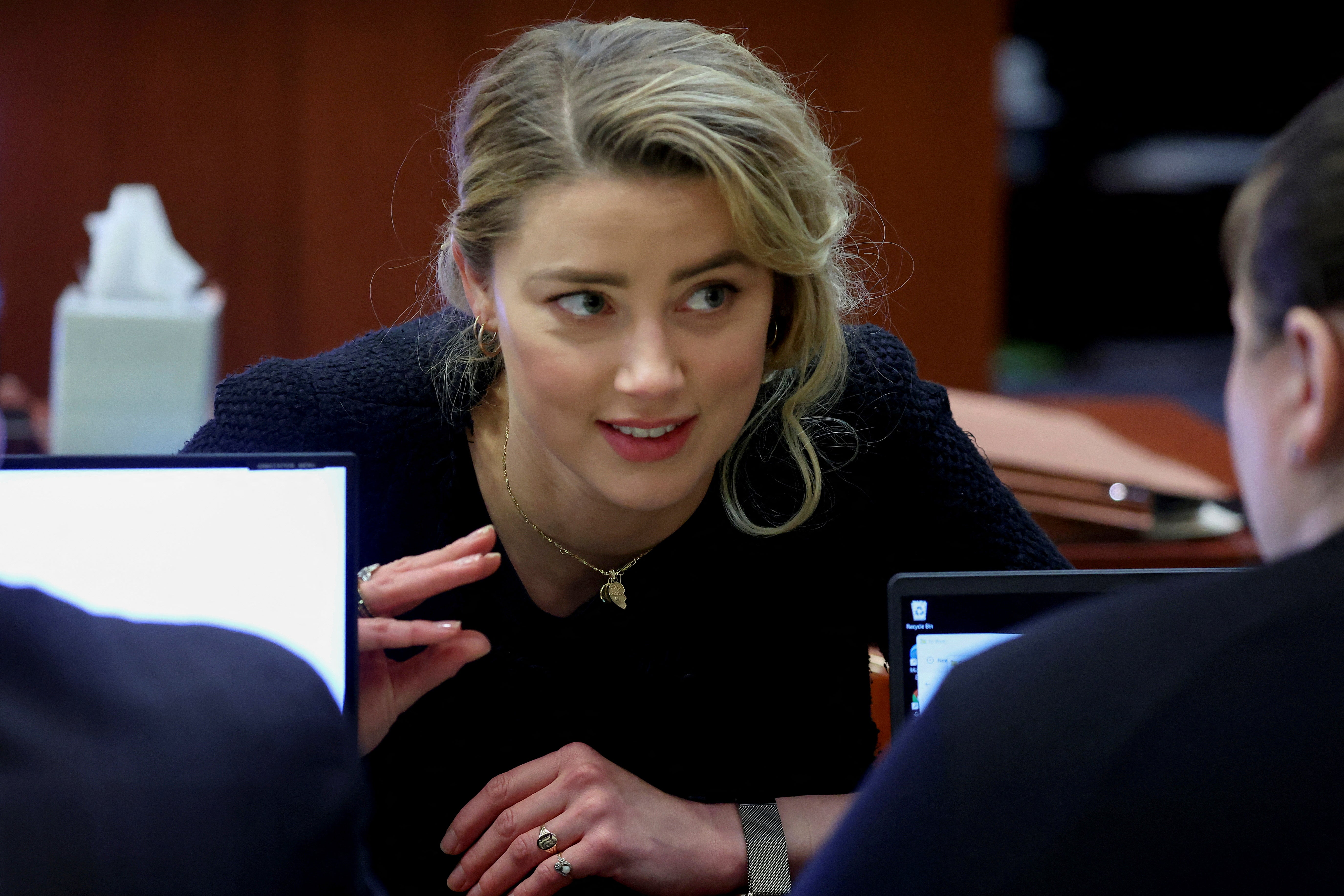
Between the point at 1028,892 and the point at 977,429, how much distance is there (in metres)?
1.53

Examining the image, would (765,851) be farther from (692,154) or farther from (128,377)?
(128,377)

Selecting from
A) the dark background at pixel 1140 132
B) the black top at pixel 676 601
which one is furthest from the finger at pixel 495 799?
the dark background at pixel 1140 132

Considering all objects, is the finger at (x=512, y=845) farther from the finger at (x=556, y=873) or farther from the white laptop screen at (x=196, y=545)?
the white laptop screen at (x=196, y=545)

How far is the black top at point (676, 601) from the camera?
1.24 m

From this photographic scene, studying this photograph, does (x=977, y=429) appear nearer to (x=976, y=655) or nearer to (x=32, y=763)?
(x=976, y=655)

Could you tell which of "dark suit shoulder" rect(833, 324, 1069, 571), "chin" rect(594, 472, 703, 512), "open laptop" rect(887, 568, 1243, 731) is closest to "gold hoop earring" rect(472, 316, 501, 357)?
"chin" rect(594, 472, 703, 512)

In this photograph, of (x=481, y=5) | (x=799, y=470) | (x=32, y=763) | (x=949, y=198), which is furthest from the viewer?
(x=949, y=198)

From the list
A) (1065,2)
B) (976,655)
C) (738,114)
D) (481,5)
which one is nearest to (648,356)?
(738,114)

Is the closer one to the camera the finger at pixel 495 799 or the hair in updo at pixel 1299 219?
the hair in updo at pixel 1299 219

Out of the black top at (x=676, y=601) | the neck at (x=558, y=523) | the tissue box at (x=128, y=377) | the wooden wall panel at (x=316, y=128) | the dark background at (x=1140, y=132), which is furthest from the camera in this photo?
the dark background at (x=1140, y=132)

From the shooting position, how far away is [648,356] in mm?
1109

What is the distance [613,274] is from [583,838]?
0.47m

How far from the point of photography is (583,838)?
106 centimetres

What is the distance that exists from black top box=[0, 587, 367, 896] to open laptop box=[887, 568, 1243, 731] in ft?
1.64
